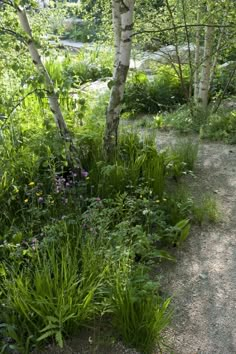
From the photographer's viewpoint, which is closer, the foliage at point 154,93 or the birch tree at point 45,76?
the birch tree at point 45,76

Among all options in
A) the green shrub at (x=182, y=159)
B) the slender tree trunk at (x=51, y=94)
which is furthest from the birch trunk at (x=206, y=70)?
the slender tree trunk at (x=51, y=94)

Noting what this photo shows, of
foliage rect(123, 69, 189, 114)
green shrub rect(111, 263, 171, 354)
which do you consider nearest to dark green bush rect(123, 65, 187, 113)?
foliage rect(123, 69, 189, 114)

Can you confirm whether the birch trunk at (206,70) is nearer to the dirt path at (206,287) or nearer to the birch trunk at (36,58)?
the dirt path at (206,287)

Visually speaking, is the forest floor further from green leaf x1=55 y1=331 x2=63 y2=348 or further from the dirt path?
green leaf x1=55 y1=331 x2=63 y2=348

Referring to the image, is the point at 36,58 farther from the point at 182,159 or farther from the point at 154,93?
the point at 154,93

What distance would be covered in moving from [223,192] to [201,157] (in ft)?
2.90

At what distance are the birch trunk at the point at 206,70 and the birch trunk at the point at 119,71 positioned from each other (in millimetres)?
1836

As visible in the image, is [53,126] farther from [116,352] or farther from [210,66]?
[210,66]

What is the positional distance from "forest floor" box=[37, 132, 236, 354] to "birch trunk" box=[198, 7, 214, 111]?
2.44 m

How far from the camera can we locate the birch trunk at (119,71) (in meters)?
3.31

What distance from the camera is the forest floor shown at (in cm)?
Answer: 225

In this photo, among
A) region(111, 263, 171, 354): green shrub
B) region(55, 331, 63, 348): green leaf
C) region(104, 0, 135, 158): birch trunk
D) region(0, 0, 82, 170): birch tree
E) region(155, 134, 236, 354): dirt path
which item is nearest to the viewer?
region(55, 331, 63, 348): green leaf

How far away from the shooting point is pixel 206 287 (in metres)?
2.71

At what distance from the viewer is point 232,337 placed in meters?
2.32
